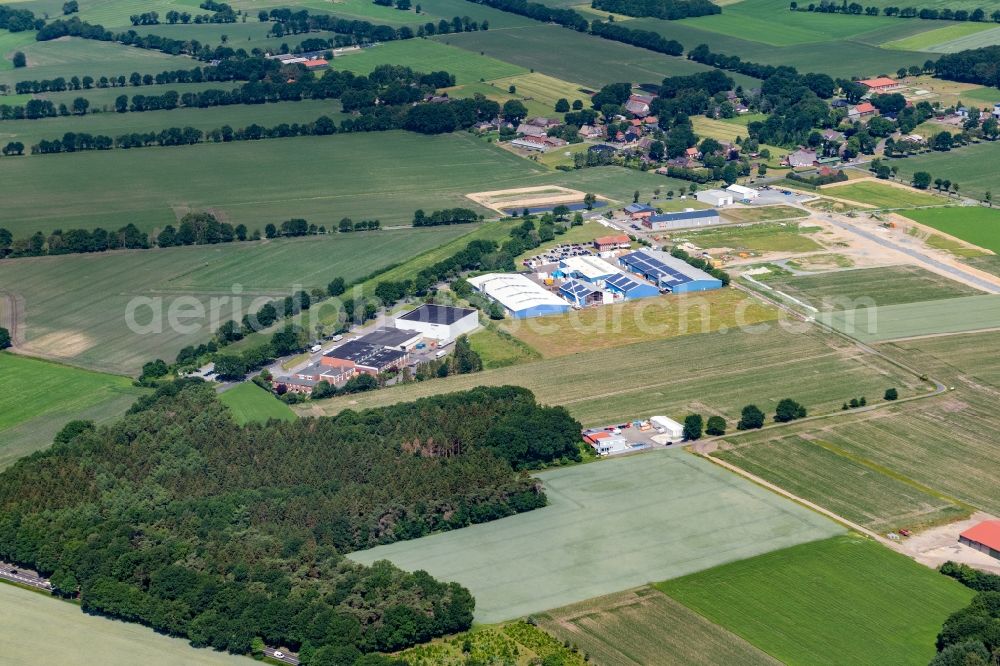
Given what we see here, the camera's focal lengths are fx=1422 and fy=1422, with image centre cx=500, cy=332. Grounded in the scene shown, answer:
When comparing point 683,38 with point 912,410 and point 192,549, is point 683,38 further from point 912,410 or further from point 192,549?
point 192,549

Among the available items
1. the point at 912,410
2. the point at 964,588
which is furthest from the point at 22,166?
the point at 964,588

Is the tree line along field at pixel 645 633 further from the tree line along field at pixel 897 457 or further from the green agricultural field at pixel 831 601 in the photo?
the tree line along field at pixel 897 457

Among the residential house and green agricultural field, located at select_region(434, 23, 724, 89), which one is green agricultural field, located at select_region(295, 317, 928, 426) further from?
green agricultural field, located at select_region(434, 23, 724, 89)

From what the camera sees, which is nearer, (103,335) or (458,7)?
(103,335)

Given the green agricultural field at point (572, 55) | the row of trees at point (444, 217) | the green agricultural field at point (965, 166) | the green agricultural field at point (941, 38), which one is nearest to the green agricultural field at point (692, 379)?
the row of trees at point (444, 217)

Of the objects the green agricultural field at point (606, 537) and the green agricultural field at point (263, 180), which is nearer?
the green agricultural field at point (606, 537)

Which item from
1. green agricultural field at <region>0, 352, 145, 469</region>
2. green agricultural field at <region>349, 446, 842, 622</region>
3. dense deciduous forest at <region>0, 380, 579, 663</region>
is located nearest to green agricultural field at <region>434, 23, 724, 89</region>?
green agricultural field at <region>0, 352, 145, 469</region>
